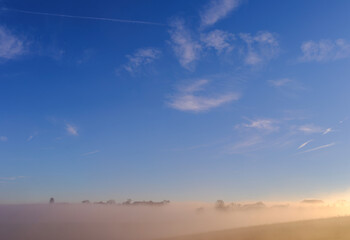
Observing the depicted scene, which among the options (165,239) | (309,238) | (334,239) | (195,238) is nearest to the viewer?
(334,239)

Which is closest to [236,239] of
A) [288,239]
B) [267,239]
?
[267,239]

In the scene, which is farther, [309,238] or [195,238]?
[195,238]

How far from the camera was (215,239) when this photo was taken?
314ft

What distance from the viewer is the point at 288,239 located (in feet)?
271

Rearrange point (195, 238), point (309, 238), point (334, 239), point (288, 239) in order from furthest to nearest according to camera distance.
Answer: point (195, 238)
point (288, 239)
point (309, 238)
point (334, 239)

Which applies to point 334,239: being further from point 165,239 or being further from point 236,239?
point 165,239

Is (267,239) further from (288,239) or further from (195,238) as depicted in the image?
(195,238)

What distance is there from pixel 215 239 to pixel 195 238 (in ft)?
25.4

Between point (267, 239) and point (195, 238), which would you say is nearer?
point (267, 239)

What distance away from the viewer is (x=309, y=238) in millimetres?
74688

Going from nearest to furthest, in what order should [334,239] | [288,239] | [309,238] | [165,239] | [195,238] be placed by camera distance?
[334,239], [309,238], [288,239], [165,239], [195,238]

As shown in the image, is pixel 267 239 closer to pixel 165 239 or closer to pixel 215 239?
pixel 215 239

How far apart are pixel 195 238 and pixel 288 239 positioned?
30.3m

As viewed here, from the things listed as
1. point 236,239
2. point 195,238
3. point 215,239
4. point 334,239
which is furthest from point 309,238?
point 195,238
